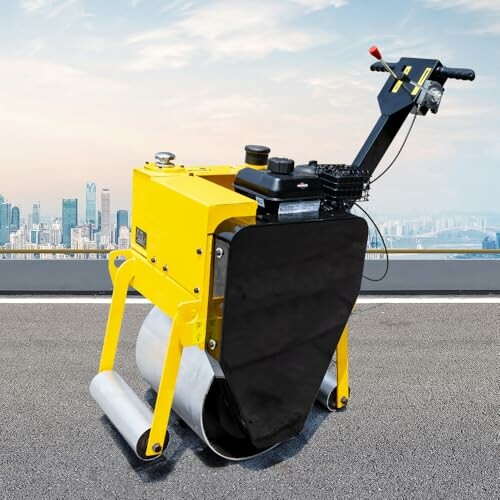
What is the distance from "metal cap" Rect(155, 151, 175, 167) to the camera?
3.21 metres

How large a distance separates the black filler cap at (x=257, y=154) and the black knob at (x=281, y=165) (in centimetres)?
44

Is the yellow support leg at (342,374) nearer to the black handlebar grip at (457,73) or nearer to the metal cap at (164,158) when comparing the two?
the metal cap at (164,158)

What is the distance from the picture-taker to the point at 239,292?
104 inches

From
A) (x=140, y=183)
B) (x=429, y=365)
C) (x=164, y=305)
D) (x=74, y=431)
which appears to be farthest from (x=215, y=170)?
(x=429, y=365)

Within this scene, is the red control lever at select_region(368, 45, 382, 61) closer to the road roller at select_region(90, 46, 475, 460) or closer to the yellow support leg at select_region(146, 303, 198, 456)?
the road roller at select_region(90, 46, 475, 460)

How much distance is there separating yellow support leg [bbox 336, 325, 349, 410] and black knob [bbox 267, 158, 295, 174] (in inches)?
36.7

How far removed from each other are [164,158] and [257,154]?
45cm

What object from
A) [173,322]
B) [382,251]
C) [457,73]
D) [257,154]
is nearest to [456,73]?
[457,73]

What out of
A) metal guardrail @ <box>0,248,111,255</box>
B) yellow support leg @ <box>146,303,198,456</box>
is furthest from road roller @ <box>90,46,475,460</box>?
metal guardrail @ <box>0,248,111,255</box>

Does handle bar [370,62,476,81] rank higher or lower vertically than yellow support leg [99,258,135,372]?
higher

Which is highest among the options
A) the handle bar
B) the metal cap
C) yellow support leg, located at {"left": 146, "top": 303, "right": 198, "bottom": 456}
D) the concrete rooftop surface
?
the handle bar

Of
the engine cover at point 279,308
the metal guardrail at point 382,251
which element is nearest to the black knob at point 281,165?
the engine cover at point 279,308

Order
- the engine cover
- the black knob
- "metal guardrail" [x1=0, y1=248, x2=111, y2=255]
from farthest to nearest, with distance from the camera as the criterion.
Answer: "metal guardrail" [x1=0, y1=248, x2=111, y2=255] < the black knob < the engine cover

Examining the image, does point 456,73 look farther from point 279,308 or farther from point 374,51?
point 279,308
